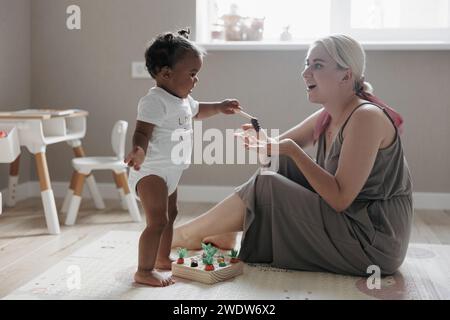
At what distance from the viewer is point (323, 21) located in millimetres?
3408

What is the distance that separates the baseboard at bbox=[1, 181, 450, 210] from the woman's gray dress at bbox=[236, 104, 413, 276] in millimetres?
1289

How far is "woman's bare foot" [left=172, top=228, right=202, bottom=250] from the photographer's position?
2.25m

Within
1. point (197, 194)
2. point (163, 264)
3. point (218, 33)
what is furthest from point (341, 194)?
point (218, 33)

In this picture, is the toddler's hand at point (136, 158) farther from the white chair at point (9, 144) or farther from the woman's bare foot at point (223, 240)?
the white chair at point (9, 144)

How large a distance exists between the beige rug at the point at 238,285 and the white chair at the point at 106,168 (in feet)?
2.06

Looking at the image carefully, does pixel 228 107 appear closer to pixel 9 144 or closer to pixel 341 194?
pixel 341 194

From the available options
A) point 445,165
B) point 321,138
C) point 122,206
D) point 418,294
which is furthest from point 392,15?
point 418,294

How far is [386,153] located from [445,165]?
1.41 meters

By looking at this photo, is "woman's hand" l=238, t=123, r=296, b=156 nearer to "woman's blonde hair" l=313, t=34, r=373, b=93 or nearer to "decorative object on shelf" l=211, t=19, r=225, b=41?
"woman's blonde hair" l=313, t=34, r=373, b=93

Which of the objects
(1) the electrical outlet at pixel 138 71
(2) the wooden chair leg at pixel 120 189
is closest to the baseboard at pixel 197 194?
(2) the wooden chair leg at pixel 120 189

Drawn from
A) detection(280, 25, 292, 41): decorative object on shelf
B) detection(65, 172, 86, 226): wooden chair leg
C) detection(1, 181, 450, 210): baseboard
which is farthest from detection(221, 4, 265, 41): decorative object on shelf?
detection(65, 172, 86, 226): wooden chair leg

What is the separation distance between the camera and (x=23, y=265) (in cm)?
212

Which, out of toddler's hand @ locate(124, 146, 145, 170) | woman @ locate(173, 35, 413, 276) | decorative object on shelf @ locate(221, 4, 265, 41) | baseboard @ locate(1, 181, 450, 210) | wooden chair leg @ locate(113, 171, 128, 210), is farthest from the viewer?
decorative object on shelf @ locate(221, 4, 265, 41)
